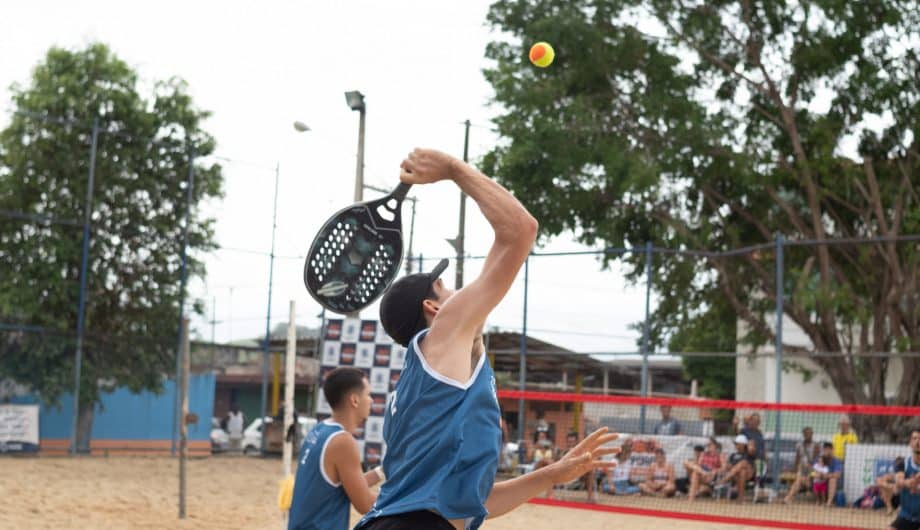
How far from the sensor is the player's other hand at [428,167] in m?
3.02

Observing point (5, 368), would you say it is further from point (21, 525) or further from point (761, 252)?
point (761, 252)

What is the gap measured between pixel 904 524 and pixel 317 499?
5601 millimetres

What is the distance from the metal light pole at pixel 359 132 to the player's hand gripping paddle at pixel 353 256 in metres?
15.4

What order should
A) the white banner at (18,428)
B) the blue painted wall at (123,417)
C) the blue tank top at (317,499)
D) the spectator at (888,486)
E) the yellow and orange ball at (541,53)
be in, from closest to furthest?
the yellow and orange ball at (541,53) < the blue tank top at (317,499) < the spectator at (888,486) < the white banner at (18,428) < the blue painted wall at (123,417)

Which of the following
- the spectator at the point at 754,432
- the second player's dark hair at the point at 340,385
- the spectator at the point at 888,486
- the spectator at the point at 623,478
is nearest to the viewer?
the second player's dark hair at the point at 340,385

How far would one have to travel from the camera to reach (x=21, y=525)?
1105 cm

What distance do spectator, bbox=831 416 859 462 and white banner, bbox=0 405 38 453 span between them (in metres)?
12.3

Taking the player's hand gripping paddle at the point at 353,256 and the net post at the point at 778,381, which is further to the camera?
the net post at the point at 778,381

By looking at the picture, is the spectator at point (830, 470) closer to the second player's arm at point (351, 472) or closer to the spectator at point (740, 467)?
→ the spectator at point (740, 467)

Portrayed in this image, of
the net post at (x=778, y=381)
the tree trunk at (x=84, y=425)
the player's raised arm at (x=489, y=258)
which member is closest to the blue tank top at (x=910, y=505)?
the net post at (x=778, y=381)

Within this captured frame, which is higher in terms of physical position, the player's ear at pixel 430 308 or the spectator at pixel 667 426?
the player's ear at pixel 430 308

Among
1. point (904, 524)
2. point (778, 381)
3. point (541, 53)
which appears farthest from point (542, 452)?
point (541, 53)

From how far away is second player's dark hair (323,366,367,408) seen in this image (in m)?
5.49

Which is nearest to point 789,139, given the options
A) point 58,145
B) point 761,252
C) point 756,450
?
point 761,252
